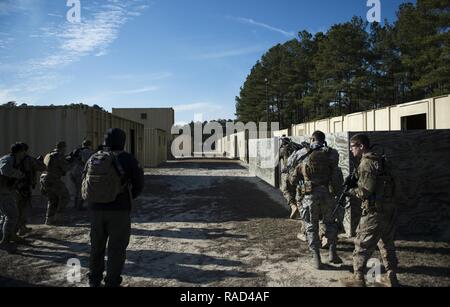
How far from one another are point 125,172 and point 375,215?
2843 mm

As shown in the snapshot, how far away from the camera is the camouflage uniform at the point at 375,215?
4.03 metres

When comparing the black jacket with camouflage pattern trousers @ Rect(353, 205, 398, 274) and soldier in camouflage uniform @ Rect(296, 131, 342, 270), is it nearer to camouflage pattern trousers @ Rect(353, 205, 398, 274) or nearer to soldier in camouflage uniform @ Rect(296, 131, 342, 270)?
soldier in camouflage uniform @ Rect(296, 131, 342, 270)

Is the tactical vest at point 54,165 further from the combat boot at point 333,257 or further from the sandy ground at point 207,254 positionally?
the combat boot at point 333,257

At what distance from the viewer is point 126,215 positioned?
3.95 m

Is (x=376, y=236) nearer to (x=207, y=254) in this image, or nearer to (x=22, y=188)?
(x=207, y=254)

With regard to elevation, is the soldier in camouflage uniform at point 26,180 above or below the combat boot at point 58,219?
above

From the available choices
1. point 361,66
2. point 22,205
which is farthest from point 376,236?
point 361,66

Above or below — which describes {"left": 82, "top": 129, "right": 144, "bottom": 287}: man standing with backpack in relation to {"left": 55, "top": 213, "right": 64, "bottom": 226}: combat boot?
above

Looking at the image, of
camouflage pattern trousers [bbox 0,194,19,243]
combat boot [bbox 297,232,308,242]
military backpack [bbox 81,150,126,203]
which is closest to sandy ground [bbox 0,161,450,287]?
combat boot [bbox 297,232,308,242]

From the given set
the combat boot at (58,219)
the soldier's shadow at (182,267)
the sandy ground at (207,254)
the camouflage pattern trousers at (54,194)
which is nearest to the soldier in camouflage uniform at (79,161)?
the sandy ground at (207,254)

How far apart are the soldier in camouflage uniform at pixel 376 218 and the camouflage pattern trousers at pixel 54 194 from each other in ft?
19.3

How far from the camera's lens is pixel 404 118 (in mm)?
14234

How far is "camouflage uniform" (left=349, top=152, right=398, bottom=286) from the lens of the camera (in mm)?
4031

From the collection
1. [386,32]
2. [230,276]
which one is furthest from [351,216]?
[386,32]
